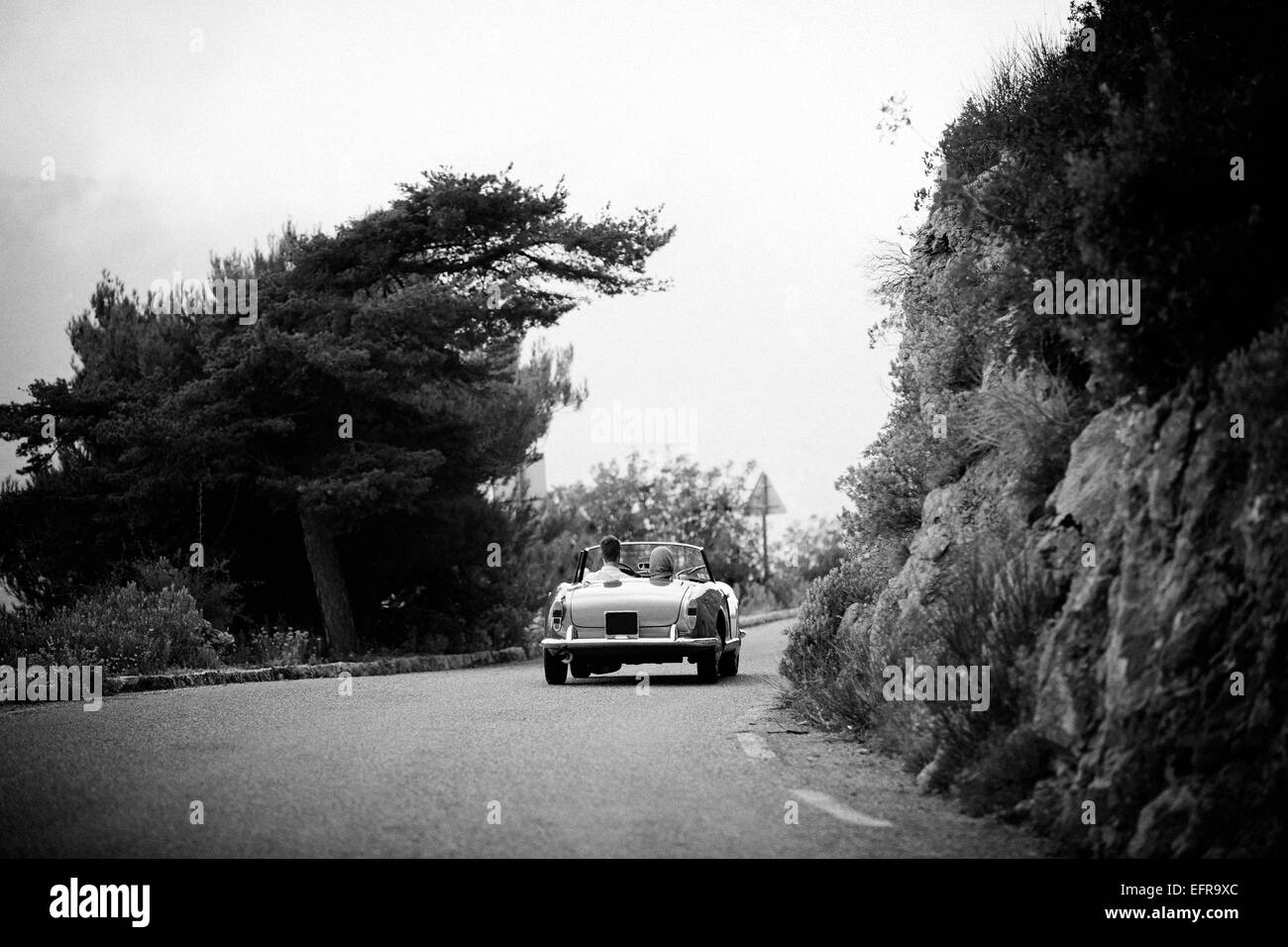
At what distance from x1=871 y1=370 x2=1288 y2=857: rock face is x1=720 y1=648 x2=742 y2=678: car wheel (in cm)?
940

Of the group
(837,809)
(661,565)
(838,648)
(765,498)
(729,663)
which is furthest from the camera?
(765,498)

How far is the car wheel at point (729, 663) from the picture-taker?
16359 mm

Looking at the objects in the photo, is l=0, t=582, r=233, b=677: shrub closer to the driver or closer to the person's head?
the driver

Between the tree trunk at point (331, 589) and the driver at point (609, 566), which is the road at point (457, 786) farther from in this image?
the tree trunk at point (331, 589)

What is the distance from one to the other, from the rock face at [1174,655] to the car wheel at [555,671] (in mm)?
9016

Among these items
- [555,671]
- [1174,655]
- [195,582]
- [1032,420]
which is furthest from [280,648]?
[1174,655]

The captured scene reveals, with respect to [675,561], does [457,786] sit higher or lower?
lower

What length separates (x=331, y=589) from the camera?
21734 mm

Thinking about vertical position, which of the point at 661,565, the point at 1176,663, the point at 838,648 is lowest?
the point at 838,648

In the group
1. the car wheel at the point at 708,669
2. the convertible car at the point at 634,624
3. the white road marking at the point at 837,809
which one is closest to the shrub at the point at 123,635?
the convertible car at the point at 634,624

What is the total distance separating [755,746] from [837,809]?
247 cm

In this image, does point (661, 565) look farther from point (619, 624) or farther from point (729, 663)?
point (729, 663)
